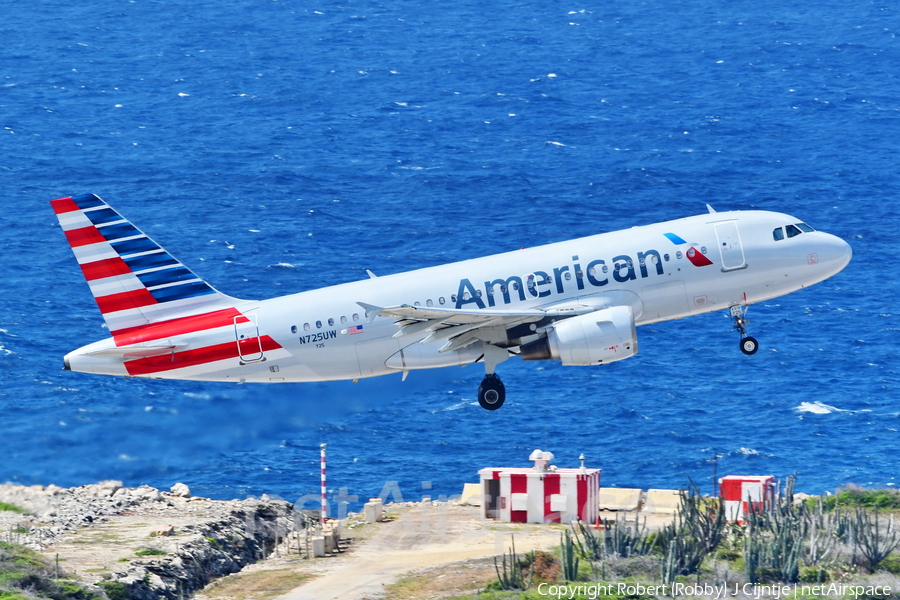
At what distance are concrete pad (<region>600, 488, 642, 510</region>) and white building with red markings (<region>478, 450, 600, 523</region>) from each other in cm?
397

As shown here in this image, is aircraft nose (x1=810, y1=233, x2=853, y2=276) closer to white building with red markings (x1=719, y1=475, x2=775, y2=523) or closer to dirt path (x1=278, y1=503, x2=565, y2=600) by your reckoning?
white building with red markings (x1=719, y1=475, x2=775, y2=523)

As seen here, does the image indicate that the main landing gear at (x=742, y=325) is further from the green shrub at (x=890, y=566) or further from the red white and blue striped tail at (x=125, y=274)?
the red white and blue striped tail at (x=125, y=274)

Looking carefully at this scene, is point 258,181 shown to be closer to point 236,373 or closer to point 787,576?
point 236,373

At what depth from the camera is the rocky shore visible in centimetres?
4344

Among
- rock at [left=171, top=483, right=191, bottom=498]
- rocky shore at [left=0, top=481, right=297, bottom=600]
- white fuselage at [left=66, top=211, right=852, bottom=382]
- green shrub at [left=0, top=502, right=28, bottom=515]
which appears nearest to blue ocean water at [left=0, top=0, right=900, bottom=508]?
rocky shore at [left=0, top=481, right=297, bottom=600]

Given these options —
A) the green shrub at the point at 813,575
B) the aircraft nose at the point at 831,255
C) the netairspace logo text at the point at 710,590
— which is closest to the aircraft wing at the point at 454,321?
the netairspace logo text at the point at 710,590

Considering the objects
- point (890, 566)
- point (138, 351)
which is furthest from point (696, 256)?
point (138, 351)

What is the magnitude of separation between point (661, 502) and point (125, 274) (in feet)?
88.4

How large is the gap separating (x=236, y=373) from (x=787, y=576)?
2095 centimetres

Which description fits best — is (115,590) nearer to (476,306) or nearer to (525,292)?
(476,306)

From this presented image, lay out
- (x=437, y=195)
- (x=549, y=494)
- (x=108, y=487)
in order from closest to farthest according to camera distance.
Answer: (x=549, y=494) < (x=108, y=487) < (x=437, y=195)

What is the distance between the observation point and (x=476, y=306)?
150 feet

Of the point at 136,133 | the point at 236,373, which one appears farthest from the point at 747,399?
the point at 136,133

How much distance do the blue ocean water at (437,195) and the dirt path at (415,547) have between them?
609 centimetres
